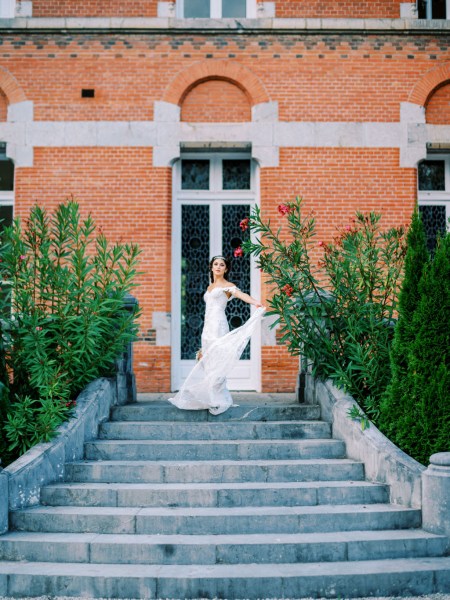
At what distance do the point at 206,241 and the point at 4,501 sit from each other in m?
6.50

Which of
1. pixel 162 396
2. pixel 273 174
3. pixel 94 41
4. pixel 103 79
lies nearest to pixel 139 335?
pixel 162 396

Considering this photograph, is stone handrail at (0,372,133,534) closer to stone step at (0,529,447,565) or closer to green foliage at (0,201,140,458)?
green foliage at (0,201,140,458)

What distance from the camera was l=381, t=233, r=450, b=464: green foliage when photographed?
234 inches

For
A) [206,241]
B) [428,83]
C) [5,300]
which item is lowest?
[5,300]

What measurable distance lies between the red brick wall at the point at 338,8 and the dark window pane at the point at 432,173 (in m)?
2.61

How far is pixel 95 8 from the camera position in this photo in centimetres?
1085

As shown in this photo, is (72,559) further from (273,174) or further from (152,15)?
(152,15)

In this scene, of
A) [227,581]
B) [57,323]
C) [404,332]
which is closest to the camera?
[227,581]

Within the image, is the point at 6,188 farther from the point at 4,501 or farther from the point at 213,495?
the point at 213,495

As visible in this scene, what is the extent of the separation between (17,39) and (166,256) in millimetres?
4472

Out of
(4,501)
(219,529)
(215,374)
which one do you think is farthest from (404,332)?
(4,501)

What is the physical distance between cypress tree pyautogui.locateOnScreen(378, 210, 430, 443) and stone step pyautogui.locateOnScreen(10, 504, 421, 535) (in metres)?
0.97

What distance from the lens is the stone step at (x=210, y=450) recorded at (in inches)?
257

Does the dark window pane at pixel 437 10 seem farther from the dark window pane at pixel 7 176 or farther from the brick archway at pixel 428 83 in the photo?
the dark window pane at pixel 7 176
